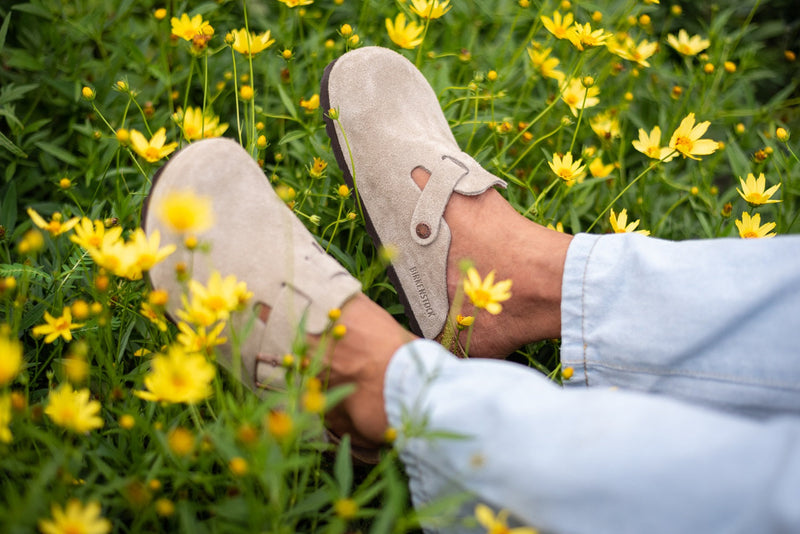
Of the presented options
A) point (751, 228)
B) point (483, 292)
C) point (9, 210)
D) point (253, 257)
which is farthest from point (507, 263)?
point (9, 210)

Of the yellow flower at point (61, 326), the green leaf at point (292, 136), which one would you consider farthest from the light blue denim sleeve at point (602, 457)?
the green leaf at point (292, 136)

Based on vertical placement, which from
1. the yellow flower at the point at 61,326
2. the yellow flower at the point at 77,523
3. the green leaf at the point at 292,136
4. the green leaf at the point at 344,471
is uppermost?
the yellow flower at the point at 77,523

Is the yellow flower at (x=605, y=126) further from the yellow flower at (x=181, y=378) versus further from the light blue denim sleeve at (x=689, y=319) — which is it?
the yellow flower at (x=181, y=378)

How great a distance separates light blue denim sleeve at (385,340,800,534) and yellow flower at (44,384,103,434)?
31 centimetres

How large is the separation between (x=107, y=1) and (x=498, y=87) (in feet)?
2.72

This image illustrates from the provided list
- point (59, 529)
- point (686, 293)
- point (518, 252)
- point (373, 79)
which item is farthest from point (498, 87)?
point (59, 529)

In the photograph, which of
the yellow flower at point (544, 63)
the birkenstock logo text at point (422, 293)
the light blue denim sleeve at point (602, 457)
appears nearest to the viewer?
the light blue denim sleeve at point (602, 457)

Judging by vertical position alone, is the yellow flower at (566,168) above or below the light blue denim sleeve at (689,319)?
below

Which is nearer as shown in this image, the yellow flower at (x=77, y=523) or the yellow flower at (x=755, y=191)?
the yellow flower at (x=77, y=523)

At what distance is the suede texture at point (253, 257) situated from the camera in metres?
0.79

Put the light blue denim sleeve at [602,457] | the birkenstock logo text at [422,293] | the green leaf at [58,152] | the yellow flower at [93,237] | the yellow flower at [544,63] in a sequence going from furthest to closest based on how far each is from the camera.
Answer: the yellow flower at [544,63] → the green leaf at [58,152] → the birkenstock logo text at [422,293] → the yellow flower at [93,237] → the light blue denim sleeve at [602,457]

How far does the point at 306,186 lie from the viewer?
1.17m

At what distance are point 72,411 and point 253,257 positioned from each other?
0.93ft

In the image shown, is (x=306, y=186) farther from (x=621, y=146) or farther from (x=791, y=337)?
(x=791, y=337)
